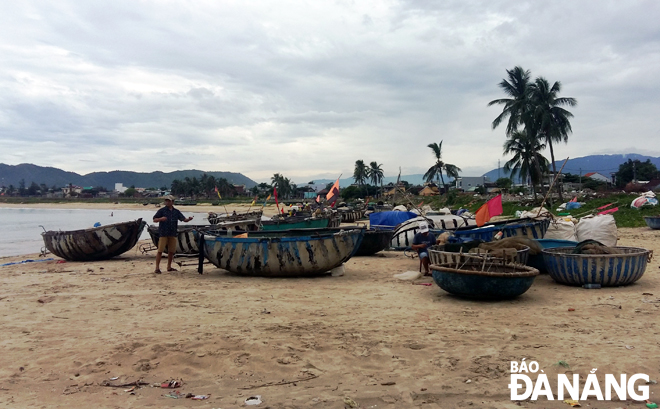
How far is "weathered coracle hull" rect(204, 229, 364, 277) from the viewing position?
32.7ft

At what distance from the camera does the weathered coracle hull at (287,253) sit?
32.7 ft

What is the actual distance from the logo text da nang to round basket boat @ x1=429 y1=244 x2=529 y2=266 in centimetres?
354

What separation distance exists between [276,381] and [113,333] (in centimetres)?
260

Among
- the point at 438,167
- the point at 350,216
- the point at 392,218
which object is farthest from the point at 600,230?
the point at 438,167

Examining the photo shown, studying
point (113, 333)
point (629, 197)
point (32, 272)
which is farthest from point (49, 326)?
point (629, 197)

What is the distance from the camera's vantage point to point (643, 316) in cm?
612

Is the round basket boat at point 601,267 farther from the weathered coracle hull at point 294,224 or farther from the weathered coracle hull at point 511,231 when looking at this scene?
the weathered coracle hull at point 294,224

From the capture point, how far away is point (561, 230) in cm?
1141

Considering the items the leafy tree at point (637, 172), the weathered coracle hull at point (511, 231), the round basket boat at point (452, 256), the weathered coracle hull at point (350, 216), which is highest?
the leafy tree at point (637, 172)

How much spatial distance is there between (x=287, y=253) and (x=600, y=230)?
7.15m

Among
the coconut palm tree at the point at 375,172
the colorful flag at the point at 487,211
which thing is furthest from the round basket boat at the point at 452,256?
the coconut palm tree at the point at 375,172

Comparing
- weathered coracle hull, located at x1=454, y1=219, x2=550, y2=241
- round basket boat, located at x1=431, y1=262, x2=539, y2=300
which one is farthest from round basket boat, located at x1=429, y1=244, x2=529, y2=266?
weathered coracle hull, located at x1=454, y1=219, x2=550, y2=241

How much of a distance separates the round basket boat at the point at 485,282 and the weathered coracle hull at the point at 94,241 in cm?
1055

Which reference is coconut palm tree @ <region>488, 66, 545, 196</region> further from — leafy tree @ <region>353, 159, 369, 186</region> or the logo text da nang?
leafy tree @ <region>353, 159, 369, 186</region>
